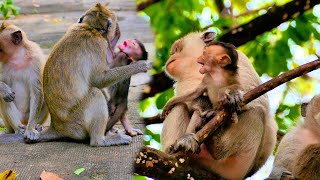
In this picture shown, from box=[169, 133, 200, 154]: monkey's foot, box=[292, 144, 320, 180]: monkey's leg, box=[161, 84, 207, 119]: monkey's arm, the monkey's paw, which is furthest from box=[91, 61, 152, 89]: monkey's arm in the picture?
box=[169, 133, 200, 154]: monkey's foot

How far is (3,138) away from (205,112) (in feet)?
8.00

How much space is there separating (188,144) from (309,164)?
53.1 inches

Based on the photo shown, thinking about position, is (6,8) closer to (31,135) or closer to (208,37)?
(31,135)

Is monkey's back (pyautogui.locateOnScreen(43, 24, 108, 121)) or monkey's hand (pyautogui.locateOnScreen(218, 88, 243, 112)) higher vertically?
monkey's hand (pyautogui.locateOnScreen(218, 88, 243, 112))

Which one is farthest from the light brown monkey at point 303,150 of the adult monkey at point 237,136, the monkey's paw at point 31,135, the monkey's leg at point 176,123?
the monkey's paw at point 31,135

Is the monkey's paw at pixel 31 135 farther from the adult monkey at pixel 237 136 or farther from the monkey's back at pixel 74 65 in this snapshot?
the adult monkey at pixel 237 136

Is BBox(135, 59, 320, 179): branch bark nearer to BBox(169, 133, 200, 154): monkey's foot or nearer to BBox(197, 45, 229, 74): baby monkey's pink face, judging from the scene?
BBox(169, 133, 200, 154): monkey's foot

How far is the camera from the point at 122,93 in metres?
5.16

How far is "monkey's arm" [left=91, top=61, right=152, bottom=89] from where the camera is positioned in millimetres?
4977

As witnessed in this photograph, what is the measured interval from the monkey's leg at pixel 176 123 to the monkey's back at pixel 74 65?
1225mm

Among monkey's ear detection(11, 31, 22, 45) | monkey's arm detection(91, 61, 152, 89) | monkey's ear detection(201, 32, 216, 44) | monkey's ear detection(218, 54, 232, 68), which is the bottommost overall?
monkey's arm detection(91, 61, 152, 89)

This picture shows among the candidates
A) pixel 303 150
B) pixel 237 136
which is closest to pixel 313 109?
pixel 303 150

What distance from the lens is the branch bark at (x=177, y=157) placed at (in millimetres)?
3088

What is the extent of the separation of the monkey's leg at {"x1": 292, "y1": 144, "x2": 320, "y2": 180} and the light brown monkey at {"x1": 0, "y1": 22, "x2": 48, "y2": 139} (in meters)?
2.07
